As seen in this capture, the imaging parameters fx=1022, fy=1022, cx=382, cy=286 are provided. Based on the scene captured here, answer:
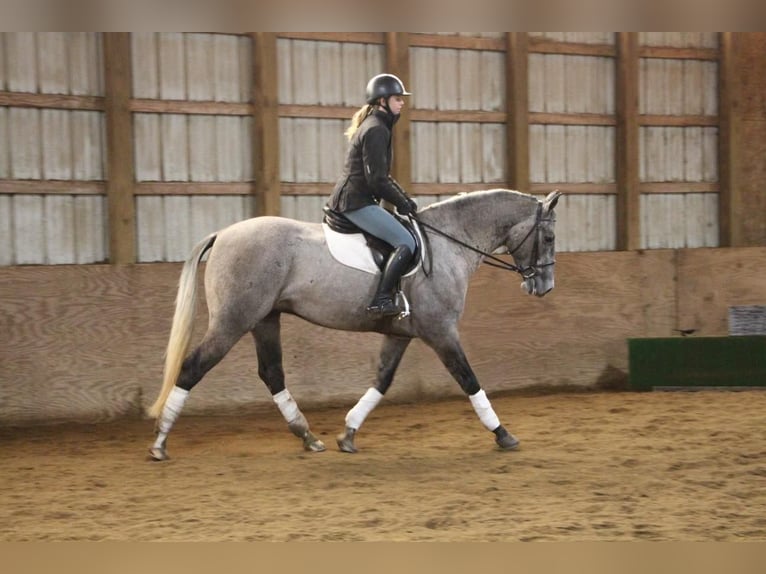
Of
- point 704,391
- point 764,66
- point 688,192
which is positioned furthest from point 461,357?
point 764,66

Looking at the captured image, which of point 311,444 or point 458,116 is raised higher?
point 458,116

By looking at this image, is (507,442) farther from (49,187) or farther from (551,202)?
(49,187)

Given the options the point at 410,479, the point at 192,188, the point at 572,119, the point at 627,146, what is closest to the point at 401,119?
the point at 572,119

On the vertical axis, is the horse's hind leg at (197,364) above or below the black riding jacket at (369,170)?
below

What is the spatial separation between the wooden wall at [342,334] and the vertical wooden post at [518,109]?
3.43 feet

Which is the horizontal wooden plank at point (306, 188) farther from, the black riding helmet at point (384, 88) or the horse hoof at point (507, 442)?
the horse hoof at point (507, 442)

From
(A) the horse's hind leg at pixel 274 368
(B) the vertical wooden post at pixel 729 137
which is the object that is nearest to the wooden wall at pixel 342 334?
(B) the vertical wooden post at pixel 729 137

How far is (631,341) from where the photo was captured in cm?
1000

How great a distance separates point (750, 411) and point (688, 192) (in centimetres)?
376

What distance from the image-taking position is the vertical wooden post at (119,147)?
8.89 metres

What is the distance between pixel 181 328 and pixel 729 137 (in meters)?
7.29

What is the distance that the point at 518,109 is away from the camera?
1070 cm

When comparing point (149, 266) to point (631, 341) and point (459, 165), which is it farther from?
point (631, 341)

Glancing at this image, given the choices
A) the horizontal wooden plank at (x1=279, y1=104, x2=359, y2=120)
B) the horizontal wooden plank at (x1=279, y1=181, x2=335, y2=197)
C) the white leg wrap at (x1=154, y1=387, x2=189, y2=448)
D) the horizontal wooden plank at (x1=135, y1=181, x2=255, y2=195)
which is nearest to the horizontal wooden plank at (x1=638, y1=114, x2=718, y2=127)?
the horizontal wooden plank at (x1=279, y1=104, x2=359, y2=120)
